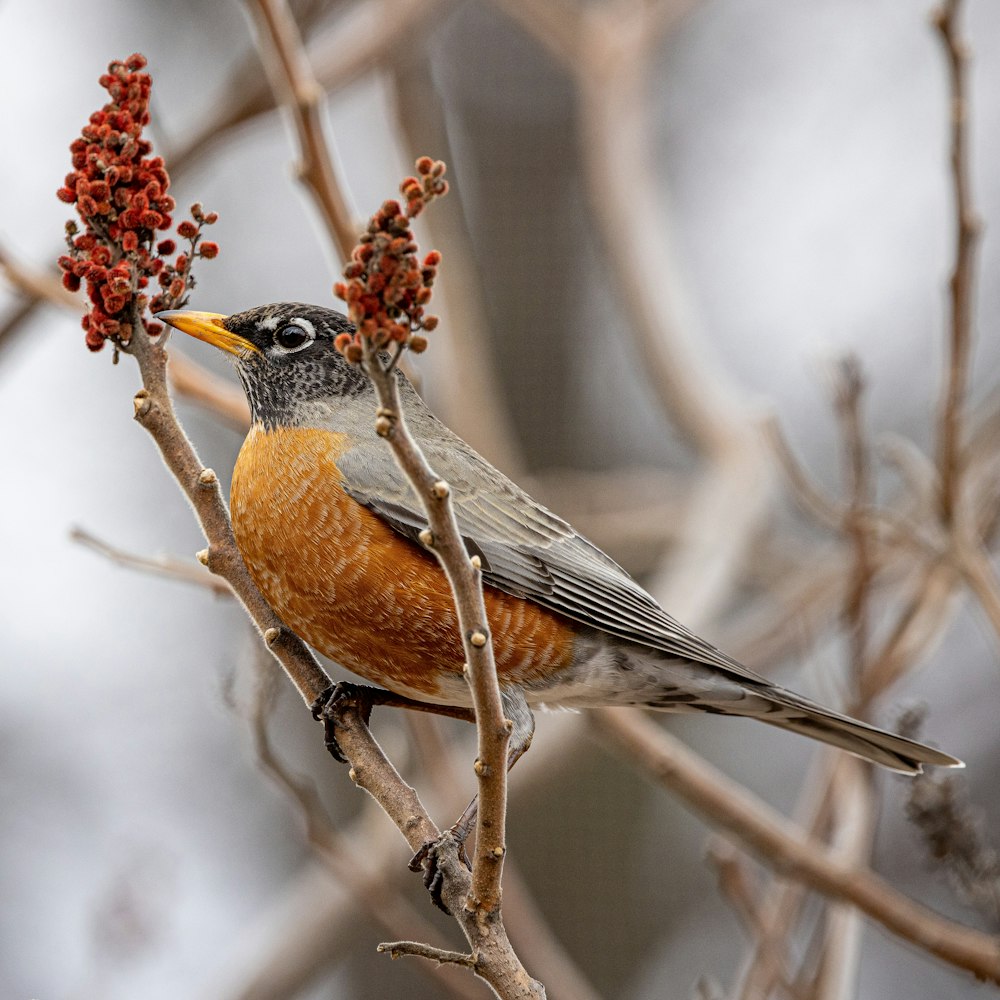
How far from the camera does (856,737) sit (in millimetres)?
3719

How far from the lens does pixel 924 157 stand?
33.7ft

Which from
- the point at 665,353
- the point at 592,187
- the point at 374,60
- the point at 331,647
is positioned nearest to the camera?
the point at 331,647

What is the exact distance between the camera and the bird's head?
383 centimetres

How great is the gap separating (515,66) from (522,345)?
284 cm

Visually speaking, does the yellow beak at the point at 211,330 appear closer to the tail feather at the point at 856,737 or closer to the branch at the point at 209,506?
the branch at the point at 209,506

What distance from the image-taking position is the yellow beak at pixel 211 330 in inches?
130

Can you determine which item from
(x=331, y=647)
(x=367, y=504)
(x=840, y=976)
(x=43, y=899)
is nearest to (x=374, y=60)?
(x=367, y=504)

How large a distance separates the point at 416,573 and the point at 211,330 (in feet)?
2.97

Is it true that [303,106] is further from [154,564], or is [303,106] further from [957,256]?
[957,256]

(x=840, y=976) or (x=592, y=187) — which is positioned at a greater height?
(x=592, y=187)

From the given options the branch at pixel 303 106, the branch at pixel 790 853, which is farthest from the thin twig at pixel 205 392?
the branch at pixel 790 853

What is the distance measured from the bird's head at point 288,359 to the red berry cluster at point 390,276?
5.86 ft

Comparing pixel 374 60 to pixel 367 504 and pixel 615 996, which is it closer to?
pixel 367 504

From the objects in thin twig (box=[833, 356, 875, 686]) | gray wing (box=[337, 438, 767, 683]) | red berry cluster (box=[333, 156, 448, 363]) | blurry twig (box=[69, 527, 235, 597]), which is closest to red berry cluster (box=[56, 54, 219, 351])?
red berry cluster (box=[333, 156, 448, 363])
